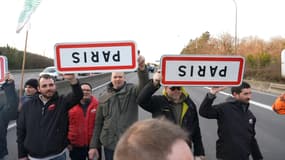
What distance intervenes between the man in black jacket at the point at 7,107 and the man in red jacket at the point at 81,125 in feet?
2.55

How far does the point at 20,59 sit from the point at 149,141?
71.9 meters

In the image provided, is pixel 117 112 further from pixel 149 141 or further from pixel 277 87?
pixel 277 87

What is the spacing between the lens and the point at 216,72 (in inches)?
151

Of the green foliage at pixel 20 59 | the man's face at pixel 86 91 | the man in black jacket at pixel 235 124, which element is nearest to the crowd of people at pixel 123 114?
the man in black jacket at pixel 235 124

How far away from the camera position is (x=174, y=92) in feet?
13.1

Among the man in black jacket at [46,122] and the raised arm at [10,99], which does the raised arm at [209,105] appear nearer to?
the man in black jacket at [46,122]

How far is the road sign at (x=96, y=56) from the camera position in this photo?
3709 millimetres

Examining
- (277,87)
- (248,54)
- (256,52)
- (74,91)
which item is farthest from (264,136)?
(256,52)

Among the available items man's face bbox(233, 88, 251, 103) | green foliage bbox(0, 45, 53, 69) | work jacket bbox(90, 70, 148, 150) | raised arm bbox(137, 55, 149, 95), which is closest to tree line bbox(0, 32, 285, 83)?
green foliage bbox(0, 45, 53, 69)

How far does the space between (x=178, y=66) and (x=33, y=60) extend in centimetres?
7818

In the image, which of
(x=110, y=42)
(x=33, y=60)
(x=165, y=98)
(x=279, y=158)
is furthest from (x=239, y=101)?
(x=33, y=60)

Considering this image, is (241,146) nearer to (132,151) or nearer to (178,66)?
(178,66)

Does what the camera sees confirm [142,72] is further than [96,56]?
Yes

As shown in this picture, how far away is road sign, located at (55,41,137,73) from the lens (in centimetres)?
371
